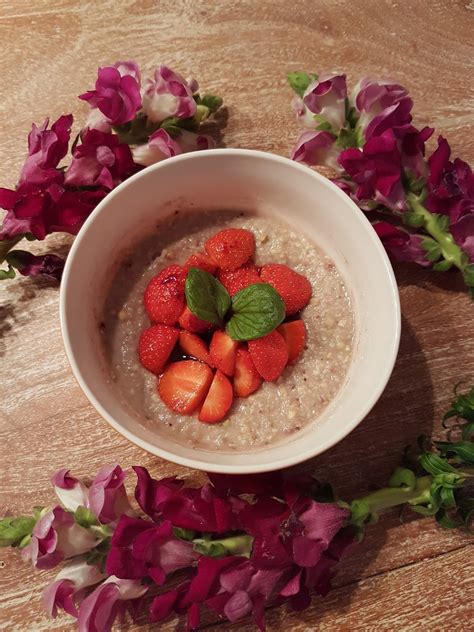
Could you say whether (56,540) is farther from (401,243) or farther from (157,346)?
(401,243)

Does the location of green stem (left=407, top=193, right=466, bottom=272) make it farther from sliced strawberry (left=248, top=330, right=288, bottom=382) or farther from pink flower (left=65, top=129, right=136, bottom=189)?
pink flower (left=65, top=129, right=136, bottom=189)

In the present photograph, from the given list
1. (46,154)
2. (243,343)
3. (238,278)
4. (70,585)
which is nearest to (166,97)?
(46,154)

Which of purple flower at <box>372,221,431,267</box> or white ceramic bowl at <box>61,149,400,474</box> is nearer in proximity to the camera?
white ceramic bowl at <box>61,149,400,474</box>

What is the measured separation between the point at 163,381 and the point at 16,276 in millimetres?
342

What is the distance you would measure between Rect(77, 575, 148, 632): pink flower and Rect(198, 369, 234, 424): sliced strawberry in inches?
10.4

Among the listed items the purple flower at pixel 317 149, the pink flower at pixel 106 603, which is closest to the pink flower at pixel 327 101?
the purple flower at pixel 317 149

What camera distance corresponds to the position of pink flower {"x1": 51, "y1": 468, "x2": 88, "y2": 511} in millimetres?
957

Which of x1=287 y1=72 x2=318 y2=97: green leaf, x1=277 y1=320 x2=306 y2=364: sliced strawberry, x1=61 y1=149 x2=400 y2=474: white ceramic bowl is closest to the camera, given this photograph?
x1=61 y1=149 x2=400 y2=474: white ceramic bowl

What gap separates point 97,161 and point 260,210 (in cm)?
27

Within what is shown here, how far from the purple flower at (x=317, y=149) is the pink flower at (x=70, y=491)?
0.63 meters

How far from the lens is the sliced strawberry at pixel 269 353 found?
36.7 inches

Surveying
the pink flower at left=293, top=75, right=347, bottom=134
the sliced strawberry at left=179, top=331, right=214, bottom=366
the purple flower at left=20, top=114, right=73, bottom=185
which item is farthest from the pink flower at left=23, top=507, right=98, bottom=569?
the pink flower at left=293, top=75, right=347, bottom=134

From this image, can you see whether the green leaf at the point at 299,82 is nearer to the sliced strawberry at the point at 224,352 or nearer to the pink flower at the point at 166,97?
the pink flower at the point at 166,97

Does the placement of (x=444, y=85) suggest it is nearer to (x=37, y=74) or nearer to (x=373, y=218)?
(x=373, y=218)
